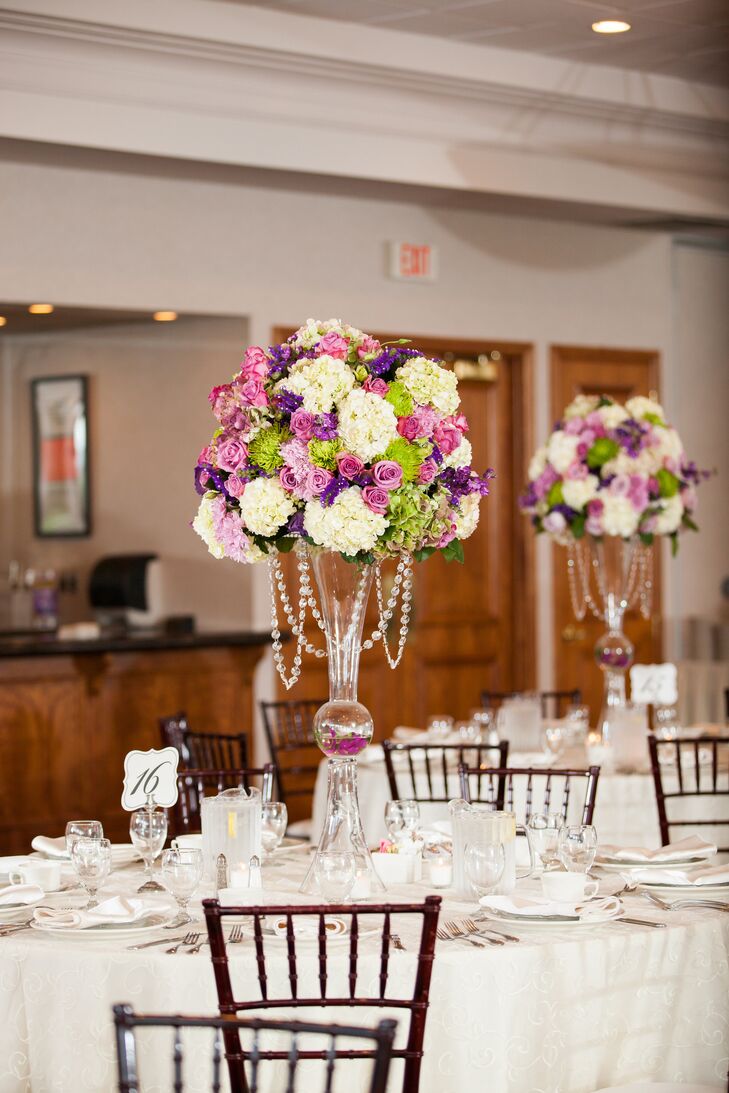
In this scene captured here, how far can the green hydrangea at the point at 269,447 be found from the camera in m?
2.91

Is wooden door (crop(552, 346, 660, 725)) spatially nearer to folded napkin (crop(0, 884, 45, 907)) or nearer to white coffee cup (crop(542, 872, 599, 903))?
white coffee cup (crop(542, 872, 599, 903))

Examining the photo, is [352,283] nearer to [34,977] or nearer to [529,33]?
[529,33]

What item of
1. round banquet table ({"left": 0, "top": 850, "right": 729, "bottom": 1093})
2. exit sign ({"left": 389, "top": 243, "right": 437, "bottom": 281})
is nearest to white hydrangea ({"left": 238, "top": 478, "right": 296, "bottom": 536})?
round banquet table ({"left": 0, "top": 850, "right": 729, "bottom": 1093})

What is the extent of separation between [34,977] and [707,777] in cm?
265

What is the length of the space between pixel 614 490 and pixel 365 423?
232 cm

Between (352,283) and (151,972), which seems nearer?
(151,972)

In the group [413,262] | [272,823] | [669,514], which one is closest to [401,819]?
[272,823]

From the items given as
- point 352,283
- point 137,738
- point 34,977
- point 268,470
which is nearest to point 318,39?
point 352,283

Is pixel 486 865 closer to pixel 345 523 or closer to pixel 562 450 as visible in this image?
pixel 345 523

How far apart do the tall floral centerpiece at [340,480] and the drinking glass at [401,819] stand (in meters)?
0.24

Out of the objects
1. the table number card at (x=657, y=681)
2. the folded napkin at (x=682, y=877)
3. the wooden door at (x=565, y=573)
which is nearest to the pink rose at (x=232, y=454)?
the folded napkin at (x=682, y=877)

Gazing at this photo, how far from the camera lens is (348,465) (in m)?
2.83

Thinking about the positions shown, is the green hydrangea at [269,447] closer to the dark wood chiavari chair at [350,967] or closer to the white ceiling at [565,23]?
the dark wood chiavari chair at [350,967]

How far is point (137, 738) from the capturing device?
6.34 meters
